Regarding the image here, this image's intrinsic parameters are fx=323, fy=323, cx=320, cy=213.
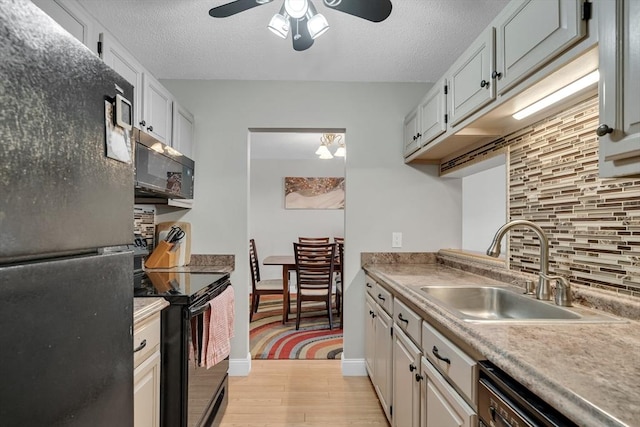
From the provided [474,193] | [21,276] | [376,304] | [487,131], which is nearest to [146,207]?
[376,304]

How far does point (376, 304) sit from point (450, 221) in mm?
1014

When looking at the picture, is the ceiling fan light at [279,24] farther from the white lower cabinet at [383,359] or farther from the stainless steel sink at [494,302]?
the white lower cabinet at [383,359]

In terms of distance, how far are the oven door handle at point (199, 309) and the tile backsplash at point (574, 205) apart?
1655 millimetres

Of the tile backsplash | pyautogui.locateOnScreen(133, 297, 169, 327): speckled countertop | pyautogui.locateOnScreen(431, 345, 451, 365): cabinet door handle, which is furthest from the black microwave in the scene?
the tile backsplash

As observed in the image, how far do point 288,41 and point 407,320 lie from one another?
1.79 m

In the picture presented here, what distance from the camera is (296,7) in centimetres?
144

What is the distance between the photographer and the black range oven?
4.69 ft

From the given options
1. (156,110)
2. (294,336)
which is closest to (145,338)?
(156,110)

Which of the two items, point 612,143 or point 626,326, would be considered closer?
point 612,143

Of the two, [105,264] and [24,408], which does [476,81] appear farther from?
[24,408]

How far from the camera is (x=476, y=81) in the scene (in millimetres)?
1462

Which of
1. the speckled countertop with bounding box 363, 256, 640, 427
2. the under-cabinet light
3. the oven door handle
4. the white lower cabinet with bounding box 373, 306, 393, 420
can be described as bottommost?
the white lower cabinet with bounding box 373, 306, 393, 420

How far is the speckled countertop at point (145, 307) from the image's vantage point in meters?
1.20

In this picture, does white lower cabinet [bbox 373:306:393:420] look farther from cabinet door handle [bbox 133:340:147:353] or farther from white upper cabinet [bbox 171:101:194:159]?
white upper cabinet [bbox 171:101:194:159]
